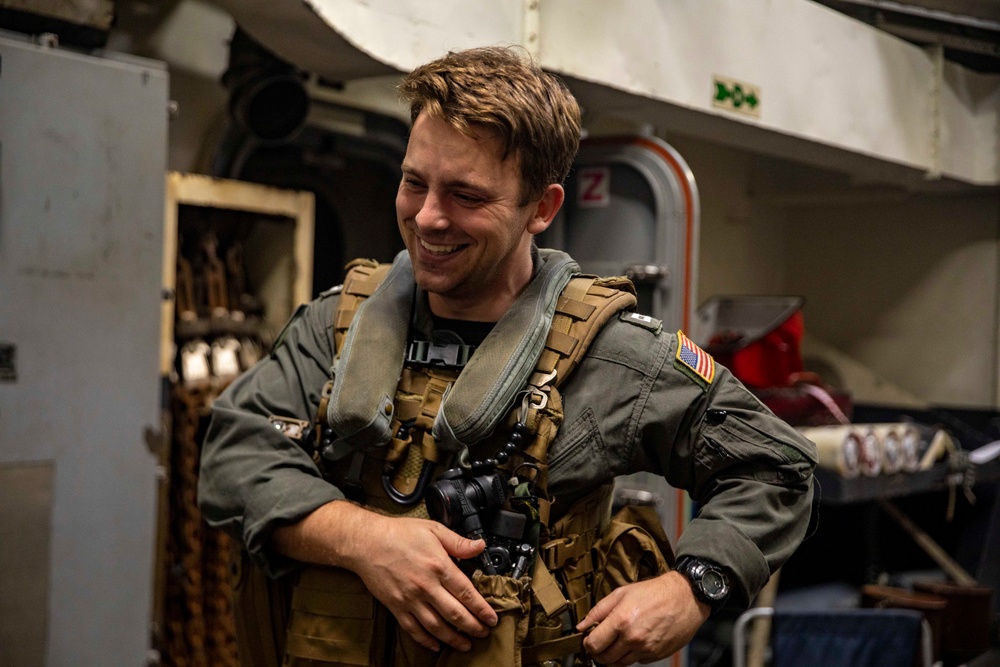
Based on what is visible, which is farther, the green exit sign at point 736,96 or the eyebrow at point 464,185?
the green exit sign at point 736,96

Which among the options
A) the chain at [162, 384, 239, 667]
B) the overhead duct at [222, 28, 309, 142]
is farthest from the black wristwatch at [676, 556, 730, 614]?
the overhead duct at [222, 28, 309, 142]

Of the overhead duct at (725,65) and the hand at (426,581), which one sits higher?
the overhead duct at (725,65)

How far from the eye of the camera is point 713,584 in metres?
1.51

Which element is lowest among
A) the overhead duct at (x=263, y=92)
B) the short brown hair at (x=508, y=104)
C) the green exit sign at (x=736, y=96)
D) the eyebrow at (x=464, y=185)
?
the eyebrow at (x=464, y=185)

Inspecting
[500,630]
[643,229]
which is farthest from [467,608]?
[643,229]

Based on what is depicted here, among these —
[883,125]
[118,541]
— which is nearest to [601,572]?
[118,541]

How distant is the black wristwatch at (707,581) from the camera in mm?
1508

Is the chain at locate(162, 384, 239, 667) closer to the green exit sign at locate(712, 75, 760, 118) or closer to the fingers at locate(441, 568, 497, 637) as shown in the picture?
the fingers at locate(441, 568, 497, 637)

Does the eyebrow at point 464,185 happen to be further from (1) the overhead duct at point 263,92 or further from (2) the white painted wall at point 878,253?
(2) the white painted wall at point 878,253

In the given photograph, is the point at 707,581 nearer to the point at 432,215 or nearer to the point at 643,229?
the point at 432,215

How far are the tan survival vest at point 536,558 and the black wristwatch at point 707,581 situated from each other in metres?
0.17

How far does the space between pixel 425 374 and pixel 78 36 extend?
70.2 inches

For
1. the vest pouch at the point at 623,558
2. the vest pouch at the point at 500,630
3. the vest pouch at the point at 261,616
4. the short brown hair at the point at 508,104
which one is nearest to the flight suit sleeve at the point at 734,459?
the vest pouch at the point at 623,558

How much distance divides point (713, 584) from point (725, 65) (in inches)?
97.2
